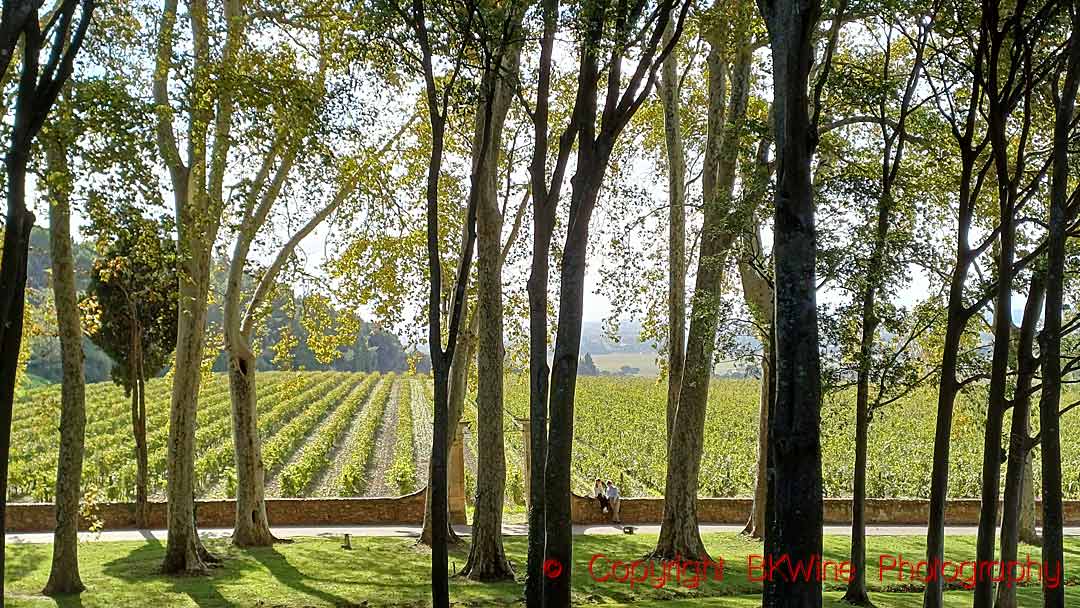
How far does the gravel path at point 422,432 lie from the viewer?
29497 mm

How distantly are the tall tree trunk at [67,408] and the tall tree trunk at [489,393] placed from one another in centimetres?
548

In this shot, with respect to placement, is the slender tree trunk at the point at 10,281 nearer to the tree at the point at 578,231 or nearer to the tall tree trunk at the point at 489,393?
the tree at the point at 578,231

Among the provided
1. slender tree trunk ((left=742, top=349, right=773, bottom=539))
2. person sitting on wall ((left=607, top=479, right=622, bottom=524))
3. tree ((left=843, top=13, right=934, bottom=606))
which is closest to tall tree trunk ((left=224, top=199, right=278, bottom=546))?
person sitting on wall ((left=607, top=479, right=622, bottom=524))

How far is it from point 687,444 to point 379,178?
6.97m

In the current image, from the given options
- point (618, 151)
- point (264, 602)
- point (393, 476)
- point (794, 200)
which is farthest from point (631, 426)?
point (794, 200)

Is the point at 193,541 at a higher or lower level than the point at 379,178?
lower

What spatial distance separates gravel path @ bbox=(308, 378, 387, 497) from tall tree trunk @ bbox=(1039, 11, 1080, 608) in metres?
19.9

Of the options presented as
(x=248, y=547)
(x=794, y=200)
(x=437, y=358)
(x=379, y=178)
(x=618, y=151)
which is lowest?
(x=248, y=547)

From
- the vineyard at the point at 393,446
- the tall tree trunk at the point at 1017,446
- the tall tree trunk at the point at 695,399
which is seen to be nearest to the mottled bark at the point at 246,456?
the vineyard at the point at 393,446

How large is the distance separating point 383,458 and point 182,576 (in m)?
19.1

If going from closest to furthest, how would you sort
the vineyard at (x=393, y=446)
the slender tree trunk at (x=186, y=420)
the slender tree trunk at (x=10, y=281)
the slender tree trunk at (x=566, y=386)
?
the slender tree trunk at (x=10, y=281) < the slender tree trunk at (x=566, y=386) < the slender tree trunk at (x=186, y=420) < the vineyard at (x=393, y=446)

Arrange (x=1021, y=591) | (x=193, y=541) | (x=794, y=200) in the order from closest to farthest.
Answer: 1. (x=794, y=200)
2. (x=193, y=541)
3. (x=1021, y=591)

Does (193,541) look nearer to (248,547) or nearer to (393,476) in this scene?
(248,547)

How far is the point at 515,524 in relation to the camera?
22.2 m
